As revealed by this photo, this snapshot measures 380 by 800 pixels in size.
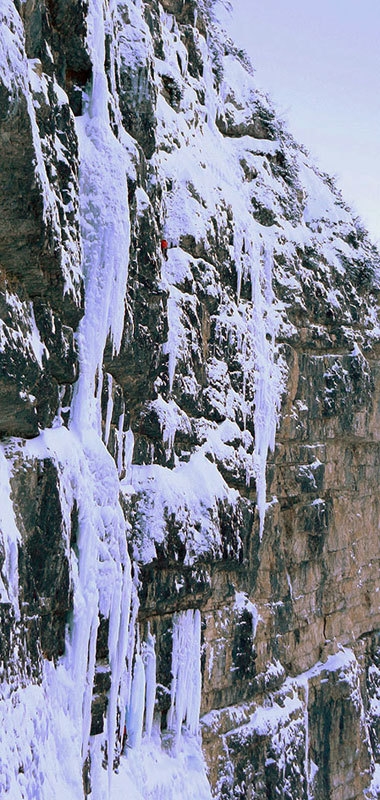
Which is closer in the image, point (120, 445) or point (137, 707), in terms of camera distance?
point (120, 445)

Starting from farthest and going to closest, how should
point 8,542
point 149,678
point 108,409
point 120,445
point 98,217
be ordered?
1. point 149,678
2. point 120,445
3. point 108,409
4. point 98,217
5. point 8,542

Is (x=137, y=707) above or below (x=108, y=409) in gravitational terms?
below

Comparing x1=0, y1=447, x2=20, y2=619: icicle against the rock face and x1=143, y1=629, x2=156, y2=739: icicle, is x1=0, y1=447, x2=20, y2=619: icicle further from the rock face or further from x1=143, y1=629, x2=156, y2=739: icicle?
x1=143, y1=629, x2=156, y2=739: icicle

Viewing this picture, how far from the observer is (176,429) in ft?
31.5

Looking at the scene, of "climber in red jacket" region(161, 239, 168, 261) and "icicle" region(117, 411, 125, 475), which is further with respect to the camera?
"climber in red jacket" region(161, 239, 168, 261)

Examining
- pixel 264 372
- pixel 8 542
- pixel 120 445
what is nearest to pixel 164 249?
pixel 120 445

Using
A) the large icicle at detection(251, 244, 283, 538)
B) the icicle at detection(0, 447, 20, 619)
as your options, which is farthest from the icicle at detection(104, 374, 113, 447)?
the large icicle at detection(251, 244, 283, 538)

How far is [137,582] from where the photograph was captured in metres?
8.80

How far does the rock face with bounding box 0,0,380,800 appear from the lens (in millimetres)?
5859

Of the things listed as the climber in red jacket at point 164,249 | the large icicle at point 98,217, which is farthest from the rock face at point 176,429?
the climber in red jacket at point 164,249

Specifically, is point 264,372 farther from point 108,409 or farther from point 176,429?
point 108,409

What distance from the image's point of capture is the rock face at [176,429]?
19.2ft

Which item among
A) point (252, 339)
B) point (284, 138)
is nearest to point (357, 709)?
point (252, 339)

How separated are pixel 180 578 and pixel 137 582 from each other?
2.52 feet
